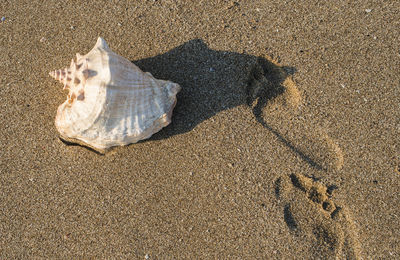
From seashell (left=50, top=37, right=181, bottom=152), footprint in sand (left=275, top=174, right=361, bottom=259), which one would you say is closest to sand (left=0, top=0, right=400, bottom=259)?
footprint in sand (left=275, top=174, right=361, bottom=259)

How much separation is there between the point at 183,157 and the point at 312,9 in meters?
1.72

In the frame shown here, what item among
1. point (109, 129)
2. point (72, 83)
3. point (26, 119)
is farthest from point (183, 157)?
point (26, 119)

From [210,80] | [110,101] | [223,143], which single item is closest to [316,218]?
[223,143]

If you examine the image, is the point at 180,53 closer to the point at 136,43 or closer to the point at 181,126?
the point at 136,43

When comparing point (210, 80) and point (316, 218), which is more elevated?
point (210, 80)

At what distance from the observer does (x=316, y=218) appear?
2393 millimetres

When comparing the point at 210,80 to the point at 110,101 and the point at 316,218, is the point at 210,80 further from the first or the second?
the point at 316,218

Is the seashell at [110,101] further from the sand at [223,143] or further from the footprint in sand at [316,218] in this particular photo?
the footprint in sand at [316,218]

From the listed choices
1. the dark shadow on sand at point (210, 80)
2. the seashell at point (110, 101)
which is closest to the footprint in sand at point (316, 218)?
the dark shadow on sand at point (210, 80)

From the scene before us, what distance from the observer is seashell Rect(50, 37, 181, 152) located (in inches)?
85.4

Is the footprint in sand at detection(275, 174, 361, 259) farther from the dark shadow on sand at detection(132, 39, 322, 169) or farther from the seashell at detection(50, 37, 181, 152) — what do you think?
the seashell at detection(50, 37, 181, 152)

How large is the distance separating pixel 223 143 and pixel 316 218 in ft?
3.08

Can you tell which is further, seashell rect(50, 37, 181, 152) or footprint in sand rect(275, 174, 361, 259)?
footprint in sand rect(275, 174, 361, 259)

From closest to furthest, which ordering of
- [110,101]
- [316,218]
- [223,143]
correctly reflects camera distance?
[110,101]
[316,218]
[223,143]
